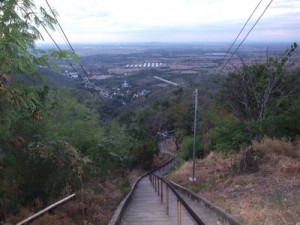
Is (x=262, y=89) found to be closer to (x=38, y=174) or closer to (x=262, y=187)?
(x=262, y=187)

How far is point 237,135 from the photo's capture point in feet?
63.8

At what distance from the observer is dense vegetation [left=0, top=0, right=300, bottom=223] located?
5359 millimetres

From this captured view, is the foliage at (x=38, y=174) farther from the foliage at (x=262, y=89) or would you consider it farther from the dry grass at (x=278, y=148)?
the foliage at (x=262, y=89)

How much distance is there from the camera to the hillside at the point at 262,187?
7680 mm

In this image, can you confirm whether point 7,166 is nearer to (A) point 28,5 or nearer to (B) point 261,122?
(A) point 28,5

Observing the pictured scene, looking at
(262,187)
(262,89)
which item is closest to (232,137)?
(262,89)

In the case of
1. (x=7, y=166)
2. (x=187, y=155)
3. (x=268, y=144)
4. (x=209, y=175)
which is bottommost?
(x=187, y=155)

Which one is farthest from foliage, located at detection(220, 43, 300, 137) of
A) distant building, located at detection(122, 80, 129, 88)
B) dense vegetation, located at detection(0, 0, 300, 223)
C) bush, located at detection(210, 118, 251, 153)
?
distant building, located at detection(122, 80, 129, 88)

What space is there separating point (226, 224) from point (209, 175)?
29.9 ft

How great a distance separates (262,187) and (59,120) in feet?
23.6

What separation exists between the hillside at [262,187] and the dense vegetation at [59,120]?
250cm

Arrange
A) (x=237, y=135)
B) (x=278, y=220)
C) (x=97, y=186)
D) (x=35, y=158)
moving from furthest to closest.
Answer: (x=237, y=135) → (x=97, y=186) → (x=35, y=158) → (x=278, y=220)

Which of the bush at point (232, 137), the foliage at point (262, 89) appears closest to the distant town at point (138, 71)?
the bush at point (232, 137)

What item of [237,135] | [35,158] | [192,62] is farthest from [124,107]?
[35,158]
